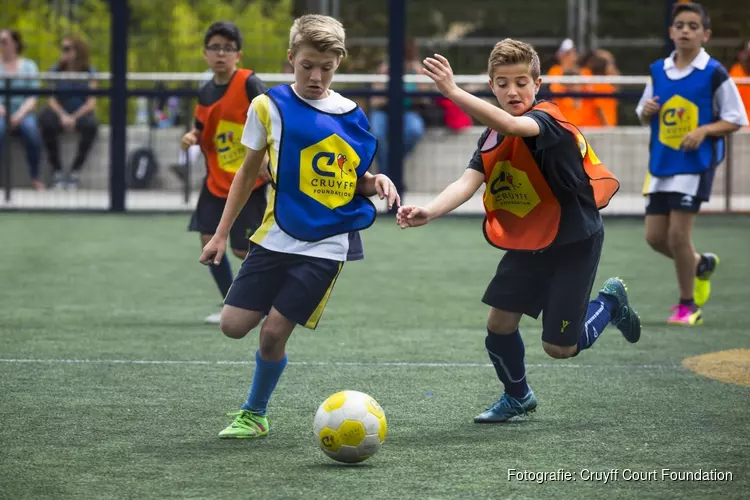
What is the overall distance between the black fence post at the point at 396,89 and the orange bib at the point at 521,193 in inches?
359

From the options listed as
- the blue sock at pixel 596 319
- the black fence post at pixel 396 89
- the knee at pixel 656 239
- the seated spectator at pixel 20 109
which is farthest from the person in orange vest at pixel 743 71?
the blue sock at pixel 596 319

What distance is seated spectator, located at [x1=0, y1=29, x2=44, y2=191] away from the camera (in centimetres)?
1516

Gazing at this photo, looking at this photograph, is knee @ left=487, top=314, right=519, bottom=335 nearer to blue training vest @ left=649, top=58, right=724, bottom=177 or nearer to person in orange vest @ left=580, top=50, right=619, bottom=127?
blue training vest @ left=649, top=58, right=724, bottom=177

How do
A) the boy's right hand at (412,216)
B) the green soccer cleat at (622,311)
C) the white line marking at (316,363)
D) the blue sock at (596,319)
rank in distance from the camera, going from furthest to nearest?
the white line marking at (316,363), the green soccer cleat at (622,311), the blue sock at (596,319), the boy's right hand at (412,216)

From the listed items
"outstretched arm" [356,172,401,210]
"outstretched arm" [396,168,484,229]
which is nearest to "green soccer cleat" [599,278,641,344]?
"outstretched arm" [396,168,484,229]

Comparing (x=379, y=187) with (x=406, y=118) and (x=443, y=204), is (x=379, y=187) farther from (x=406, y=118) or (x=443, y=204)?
(x=406, y=118)

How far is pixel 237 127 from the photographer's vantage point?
318 inches

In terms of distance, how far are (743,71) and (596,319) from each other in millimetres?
9783

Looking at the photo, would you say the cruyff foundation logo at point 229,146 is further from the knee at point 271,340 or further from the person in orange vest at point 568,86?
the person in orange vest at point 568,86

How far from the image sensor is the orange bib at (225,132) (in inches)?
318

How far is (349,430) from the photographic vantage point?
478 centimetres

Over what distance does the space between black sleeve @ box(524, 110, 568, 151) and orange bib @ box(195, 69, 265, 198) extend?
10.2 ft

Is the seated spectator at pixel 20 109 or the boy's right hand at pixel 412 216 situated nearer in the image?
the boy's right hand at pixel 412 216

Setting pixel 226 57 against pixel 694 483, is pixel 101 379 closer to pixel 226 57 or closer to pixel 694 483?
pixel 226 57
